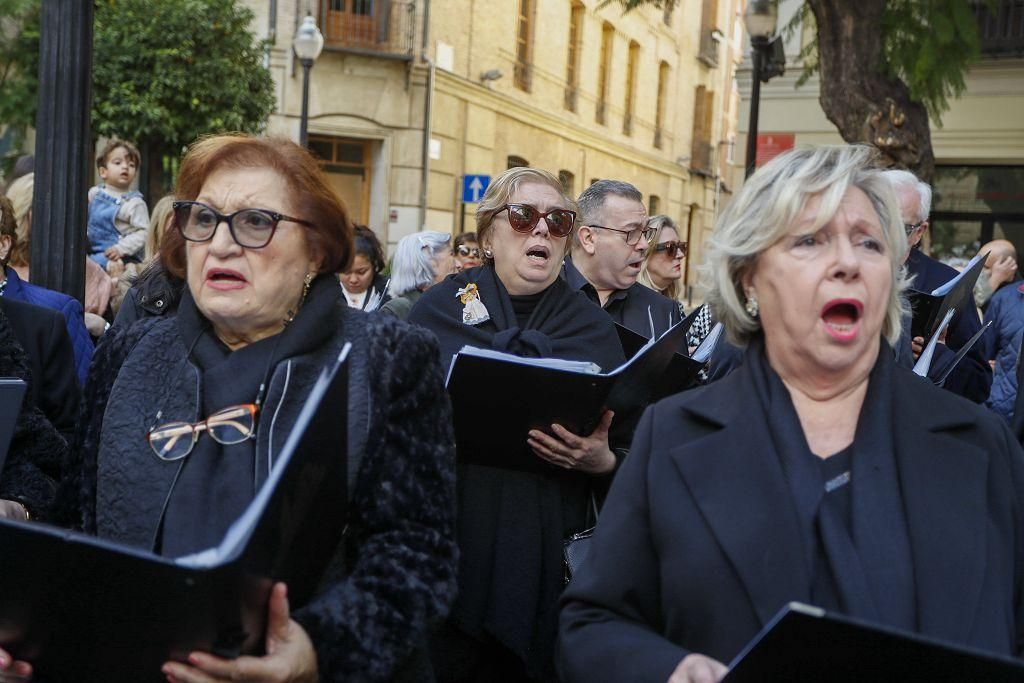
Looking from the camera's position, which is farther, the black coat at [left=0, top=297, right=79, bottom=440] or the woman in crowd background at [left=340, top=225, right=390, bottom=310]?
the woman in crowd background at [left=340, top=225, right=390, bottom=310]

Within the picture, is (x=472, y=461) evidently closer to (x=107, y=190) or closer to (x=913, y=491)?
(x=913, y=491)

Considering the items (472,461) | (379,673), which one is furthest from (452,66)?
(379,673)

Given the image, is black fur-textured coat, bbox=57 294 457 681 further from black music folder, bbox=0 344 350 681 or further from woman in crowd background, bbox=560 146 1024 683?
woman in crowd background, bbox=560 146 1024 683

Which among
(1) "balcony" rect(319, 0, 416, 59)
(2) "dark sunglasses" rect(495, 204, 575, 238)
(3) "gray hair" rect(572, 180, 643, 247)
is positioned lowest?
(2) "dark sunglasses" rect(495, 204, 575, 238)

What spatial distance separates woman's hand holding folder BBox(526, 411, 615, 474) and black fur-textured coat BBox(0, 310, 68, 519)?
4.82 feet

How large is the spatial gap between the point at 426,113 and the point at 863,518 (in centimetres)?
2267

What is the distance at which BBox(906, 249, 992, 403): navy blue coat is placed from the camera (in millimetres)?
5793

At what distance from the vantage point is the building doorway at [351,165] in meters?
24.0

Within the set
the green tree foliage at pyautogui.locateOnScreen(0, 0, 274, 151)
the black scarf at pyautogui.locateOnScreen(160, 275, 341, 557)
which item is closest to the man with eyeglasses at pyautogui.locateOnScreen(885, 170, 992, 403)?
the black scarf at pyautogui.locateOnScreen(160, 275, 341, 557)

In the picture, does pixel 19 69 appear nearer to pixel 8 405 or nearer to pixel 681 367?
pixel 681 367

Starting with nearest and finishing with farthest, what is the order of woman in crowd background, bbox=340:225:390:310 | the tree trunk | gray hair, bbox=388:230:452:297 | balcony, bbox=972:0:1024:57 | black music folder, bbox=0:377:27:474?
1. black music folder, bbox=0:377:27:474
2. gray hair, bbox=388:230:452:297
3. woman in crowd background, bbox=340:225:390:310
4. the tree trunk
5. balcony, bbox=972:0:1024:57

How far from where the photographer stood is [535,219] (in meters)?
4.38

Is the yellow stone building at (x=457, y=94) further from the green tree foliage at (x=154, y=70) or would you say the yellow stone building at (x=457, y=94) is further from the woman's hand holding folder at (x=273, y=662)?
the woman's hand holding folder at (x=273, y=662)

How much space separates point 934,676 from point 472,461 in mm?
2267
